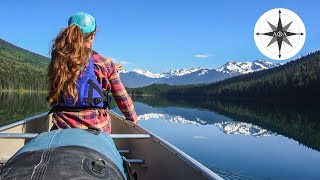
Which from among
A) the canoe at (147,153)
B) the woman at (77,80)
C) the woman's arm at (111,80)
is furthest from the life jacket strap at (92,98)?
the canoe at (147,153)

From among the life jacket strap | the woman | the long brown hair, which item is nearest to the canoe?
the woman

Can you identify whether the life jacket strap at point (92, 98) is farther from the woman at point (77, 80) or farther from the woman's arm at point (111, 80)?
the woman's arm at point (111, 80)

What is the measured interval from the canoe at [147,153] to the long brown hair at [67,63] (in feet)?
3.91

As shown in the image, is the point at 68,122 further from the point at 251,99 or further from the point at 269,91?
the point at 251,99

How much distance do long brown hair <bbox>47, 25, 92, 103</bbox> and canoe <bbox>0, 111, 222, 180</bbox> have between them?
1.19 m

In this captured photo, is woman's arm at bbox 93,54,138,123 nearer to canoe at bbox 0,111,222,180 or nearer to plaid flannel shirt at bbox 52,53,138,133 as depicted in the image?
plaid flannel shirt at bbox 52,53,138,133

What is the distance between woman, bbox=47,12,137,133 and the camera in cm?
372

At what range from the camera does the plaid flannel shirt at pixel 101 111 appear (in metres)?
3.91

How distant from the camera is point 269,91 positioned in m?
113

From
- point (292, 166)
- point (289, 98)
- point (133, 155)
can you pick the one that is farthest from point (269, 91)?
point (133, 155)

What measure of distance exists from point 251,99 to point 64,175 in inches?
4981

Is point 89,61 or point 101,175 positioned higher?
point 89,61

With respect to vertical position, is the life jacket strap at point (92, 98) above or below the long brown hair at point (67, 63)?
below

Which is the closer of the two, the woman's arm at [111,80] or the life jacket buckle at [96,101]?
the life jacket buckle at [96,101]
